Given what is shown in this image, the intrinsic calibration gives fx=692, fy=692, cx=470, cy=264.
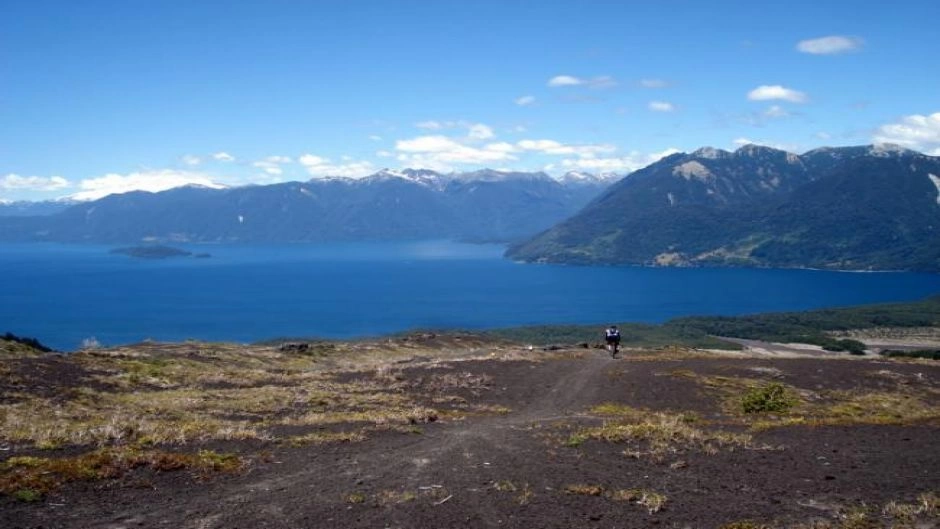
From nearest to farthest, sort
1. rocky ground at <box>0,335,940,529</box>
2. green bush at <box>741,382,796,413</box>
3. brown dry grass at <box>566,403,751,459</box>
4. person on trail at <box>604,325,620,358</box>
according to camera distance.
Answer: rocky ground at <box>0,335,940,529</box> → brown dry grass at <box>566,403,751,459</box> → green bush at <box>741,382,796,413</box> → person on trail at <box>604,325,620,358</box>

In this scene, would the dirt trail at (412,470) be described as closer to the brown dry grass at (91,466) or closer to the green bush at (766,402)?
the brown dry grass at (91,466)

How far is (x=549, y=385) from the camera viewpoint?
1404 inches

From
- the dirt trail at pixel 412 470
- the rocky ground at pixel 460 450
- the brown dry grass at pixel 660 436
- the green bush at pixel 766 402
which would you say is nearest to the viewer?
the dirt trail at pixel 412 470

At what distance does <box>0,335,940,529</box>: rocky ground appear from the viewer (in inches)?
556

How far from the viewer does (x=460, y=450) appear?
65.0 ft

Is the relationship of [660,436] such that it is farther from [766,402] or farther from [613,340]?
[613,340]

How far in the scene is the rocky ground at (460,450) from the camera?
46.3 feet

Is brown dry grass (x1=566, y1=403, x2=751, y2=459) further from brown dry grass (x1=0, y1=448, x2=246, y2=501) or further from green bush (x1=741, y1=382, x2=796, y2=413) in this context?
brown dry grass (x1=0, y1=448, x2=246, y2=501)

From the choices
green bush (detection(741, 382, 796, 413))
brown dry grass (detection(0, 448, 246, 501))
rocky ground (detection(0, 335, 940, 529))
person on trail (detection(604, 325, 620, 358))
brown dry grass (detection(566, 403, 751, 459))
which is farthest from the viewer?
person on trail (detection(604, 325, 620, 358))

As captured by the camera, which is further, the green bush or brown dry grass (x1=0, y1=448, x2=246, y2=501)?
the green bush

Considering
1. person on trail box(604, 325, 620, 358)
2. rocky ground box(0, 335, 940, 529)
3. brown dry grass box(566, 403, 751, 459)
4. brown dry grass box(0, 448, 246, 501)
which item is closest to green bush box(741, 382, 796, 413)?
rocky ground box(0, 335, 940, 529)

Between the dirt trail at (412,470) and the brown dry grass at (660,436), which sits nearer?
the dirt trail at (412,470)

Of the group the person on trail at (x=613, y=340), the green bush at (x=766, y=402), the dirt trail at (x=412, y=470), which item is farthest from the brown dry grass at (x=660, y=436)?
the person on trail at (x=613, y=340)

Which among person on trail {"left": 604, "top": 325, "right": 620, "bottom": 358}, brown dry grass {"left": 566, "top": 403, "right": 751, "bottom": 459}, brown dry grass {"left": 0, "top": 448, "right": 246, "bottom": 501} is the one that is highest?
brown dry grass {"left": 0, "top": 448, "right": 246, "bottom": 501}
